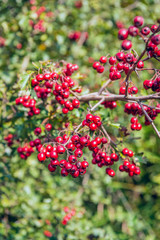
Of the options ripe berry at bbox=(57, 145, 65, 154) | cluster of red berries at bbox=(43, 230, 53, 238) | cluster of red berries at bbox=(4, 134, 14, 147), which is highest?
ripe berry at bbox=(57, 145, 65, 154)

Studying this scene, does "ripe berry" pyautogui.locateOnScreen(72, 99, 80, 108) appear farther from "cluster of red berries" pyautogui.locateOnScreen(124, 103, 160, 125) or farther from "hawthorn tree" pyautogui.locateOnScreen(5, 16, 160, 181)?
"cluster of red berries" pyautogui.locateOnScreen(124, 103, 160, 125)

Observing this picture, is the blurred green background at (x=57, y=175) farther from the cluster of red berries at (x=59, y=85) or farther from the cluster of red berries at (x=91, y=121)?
the cluster of red berries at (x=91, y=121)

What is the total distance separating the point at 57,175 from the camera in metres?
3.77

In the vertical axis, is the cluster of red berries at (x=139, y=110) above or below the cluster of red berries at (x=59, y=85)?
below

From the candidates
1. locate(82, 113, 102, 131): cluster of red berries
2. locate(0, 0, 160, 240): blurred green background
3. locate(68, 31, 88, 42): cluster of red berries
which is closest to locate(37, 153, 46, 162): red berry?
locate(82, 113, 102, 131): cluster of red berries

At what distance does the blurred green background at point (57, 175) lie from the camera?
2.74 m

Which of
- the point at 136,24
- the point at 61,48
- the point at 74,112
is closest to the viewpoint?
the point at 136,24

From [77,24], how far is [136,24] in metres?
2.95

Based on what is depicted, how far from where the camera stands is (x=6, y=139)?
248cm

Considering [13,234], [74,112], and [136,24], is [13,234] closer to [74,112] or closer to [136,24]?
[74,112]

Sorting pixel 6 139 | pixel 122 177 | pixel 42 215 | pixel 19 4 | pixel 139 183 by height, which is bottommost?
pixel 139 183

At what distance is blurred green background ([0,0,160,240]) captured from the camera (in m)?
2.74

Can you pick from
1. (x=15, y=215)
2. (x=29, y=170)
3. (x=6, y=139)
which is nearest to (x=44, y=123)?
(x=6, y=139)

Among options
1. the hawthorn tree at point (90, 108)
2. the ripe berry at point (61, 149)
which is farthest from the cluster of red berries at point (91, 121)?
the ripe berry at point (61, 149)
